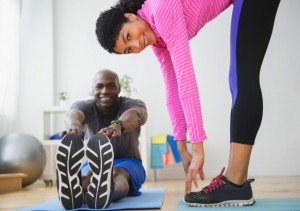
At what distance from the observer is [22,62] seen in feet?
14.4

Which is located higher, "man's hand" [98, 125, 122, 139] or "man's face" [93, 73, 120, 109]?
"man's face" [93, 73, 120, 109]

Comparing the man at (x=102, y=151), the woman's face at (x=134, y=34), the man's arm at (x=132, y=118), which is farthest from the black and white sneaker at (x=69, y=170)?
the woman's face at (x=134, y=34)

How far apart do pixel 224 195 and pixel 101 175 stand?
1.60ft

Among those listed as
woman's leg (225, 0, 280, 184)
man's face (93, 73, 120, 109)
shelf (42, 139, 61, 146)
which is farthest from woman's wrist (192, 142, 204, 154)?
shelf (42, 139, 61, 146)

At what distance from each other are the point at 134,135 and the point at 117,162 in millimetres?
189

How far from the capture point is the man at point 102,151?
5.11ft

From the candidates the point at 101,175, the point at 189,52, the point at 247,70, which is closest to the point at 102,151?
the point at 101,175

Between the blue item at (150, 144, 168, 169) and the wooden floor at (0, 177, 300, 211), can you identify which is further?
the blue item at (150, 144, 168, 169)

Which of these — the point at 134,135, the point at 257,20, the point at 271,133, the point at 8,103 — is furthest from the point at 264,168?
the point at 257,20

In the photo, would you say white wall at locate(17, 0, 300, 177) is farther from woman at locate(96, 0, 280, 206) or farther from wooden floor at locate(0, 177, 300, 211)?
woman at locate(96, 0, 280, 206)

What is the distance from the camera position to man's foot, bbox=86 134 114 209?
1545 mm

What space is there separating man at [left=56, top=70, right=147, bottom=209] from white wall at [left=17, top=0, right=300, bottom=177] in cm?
212

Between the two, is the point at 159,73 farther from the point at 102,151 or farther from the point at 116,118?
the point at 102,151

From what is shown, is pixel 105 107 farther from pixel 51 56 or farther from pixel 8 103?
pixel 51 56
